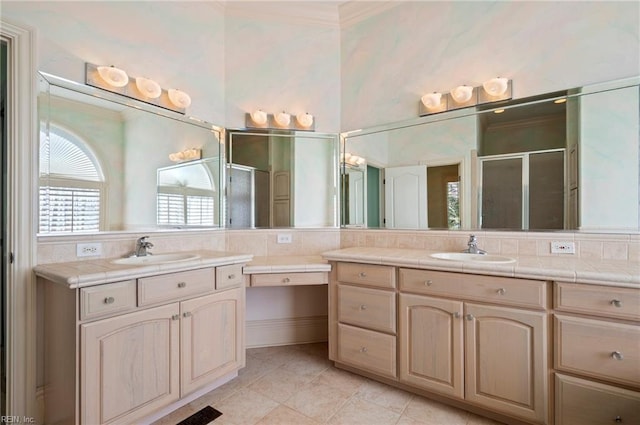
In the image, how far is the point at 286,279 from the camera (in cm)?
206

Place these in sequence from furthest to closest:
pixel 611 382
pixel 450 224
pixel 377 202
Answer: pixel 377 202, pixel 450 224, pixel 611 382

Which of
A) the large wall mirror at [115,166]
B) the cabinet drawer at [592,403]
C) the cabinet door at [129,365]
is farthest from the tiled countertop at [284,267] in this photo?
the cabinet drawer at [592,403]

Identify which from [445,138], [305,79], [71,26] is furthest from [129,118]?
[445,138]

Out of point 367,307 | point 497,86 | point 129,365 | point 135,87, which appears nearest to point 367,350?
point 367,307

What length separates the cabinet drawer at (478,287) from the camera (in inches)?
56.5

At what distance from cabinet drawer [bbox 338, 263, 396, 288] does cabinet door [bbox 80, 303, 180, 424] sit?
1059 millimetres

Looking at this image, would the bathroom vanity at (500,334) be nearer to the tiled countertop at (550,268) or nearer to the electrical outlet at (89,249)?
the tiled countertop at (550,268)

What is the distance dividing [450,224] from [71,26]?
109 inches

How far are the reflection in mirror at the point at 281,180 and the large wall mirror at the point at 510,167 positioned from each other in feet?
0.72

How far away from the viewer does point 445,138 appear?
7.32 feet

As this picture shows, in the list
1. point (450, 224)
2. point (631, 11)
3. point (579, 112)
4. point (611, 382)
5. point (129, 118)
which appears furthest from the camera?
point (450, 224)

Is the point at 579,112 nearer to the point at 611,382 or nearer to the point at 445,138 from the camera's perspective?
the point at 445,138

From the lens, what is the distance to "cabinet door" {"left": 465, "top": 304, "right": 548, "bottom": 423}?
4.66ft

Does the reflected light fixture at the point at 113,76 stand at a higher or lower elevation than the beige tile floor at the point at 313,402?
higher
